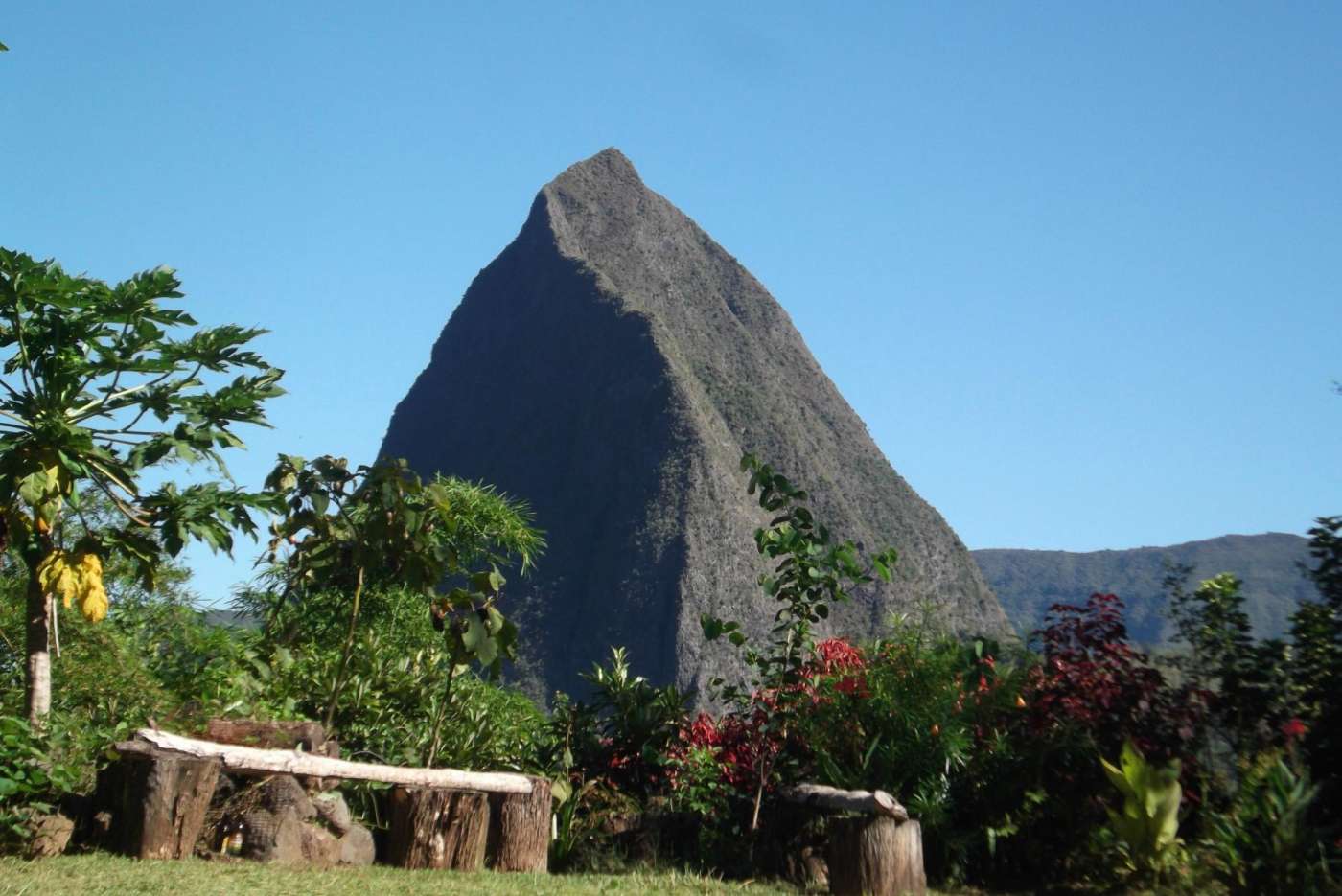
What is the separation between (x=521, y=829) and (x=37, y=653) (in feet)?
9.53

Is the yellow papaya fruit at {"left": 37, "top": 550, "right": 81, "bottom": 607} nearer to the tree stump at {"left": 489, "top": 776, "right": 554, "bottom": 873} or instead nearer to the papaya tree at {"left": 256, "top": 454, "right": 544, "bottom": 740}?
the papaya tree at {"left": 256, "top": 454, "right": 544, "bottom": 740}

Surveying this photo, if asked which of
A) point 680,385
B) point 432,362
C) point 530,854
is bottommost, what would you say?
point 530,854

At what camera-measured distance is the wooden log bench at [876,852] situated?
6781mm

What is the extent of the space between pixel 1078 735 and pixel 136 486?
5714mm

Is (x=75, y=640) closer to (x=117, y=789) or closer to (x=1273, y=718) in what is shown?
(x=117, y=789)

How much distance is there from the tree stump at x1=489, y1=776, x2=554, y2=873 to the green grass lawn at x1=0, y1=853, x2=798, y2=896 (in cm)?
23

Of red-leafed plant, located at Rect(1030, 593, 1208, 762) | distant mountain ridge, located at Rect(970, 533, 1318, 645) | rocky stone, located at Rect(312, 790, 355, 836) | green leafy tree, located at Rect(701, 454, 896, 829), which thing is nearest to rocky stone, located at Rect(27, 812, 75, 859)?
rocky stone, located at Rect(312, 790, 355, 836)

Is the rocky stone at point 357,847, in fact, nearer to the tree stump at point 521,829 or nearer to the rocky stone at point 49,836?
the tree stump at point 521,829

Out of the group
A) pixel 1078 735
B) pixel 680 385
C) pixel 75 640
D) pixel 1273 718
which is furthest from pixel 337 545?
pixel 680 385

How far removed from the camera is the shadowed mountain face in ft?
274

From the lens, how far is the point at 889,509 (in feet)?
309

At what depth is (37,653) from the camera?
273 inches

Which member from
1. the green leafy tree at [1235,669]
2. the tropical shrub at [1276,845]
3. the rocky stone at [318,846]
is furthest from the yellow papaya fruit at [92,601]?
the green leafy tree at [1235,669]

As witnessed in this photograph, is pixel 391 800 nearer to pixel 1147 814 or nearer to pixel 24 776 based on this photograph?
pixel 24 776
